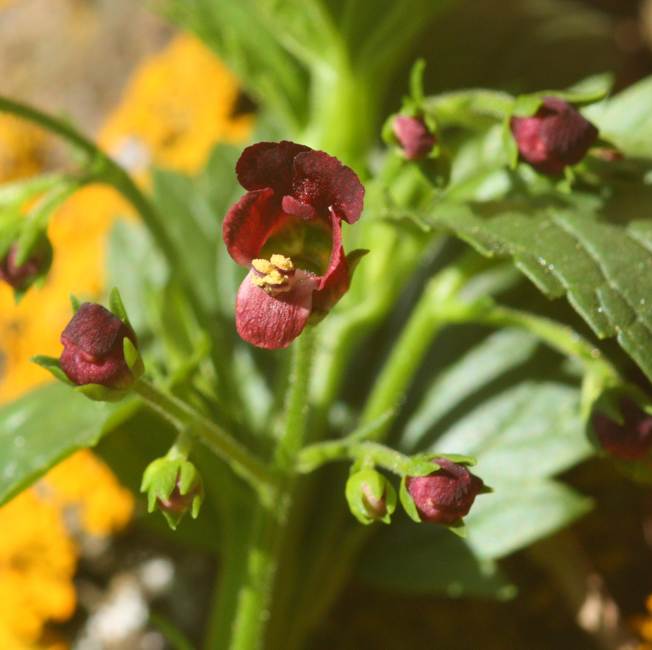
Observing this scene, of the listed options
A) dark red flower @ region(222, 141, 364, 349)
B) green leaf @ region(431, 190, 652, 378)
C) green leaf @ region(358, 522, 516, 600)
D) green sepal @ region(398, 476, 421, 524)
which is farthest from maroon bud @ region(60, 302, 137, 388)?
green leaf @ region(358, 522, 516, 600)

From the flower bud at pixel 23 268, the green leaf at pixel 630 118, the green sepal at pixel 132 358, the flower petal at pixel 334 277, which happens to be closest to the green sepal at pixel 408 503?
the flower petal at pixel 334 277

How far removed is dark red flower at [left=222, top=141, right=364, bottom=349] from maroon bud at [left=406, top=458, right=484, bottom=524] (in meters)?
0.24

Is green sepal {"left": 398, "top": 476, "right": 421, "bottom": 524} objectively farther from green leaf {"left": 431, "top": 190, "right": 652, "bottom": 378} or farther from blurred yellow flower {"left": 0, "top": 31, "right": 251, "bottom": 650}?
blurred yellow flower {"left": 0, "top": 31, "right": 251, "bottom": 650}

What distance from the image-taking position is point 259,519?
159 centimetres

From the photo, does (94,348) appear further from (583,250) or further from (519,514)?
(519,514)

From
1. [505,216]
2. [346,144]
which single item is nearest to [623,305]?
[505,216]

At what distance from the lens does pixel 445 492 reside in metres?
1.17

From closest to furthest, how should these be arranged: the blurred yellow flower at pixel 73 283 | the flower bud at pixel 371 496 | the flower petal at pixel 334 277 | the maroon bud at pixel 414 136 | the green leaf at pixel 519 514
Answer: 1. the flower petal at pixel 334 277
2. the flower bud at pixel 371 496
3. the maroon bud at pixel 414 136
4. the green leaf at pixel 519 514
5. the blurred yellow flower at pixel 73 283

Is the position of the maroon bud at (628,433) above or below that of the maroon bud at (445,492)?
below

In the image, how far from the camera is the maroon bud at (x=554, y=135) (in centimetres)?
133

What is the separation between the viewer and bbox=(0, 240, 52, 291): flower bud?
1516mm

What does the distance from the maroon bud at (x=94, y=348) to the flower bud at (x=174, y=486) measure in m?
0.15

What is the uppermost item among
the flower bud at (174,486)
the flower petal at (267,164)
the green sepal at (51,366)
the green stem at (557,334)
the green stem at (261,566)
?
the flower petal at (267,164)

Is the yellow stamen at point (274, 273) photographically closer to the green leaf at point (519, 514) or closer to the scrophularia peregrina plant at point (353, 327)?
the scrophularia peregrina plant at point (353, 327)
